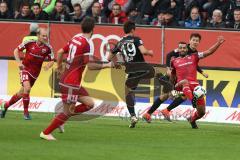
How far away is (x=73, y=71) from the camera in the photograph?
1440cm

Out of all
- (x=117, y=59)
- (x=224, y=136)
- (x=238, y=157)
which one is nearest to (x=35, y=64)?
(x=117, y=59)

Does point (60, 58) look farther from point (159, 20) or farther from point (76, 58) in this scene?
point (159, 20)

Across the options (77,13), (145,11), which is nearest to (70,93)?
(77,13)

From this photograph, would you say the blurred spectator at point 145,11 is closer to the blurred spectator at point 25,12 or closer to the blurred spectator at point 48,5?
the blurred spectator at point 48,5

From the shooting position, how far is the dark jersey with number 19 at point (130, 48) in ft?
57.8

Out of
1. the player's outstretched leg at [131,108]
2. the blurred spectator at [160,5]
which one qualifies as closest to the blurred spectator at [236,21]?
the blurred spectator at [160,5]

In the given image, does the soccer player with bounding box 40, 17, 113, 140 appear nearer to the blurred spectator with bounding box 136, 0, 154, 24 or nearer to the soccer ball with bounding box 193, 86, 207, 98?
the soccer ball with bounding box 193, 86, 207, 98

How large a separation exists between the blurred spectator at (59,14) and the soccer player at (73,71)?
9.27m

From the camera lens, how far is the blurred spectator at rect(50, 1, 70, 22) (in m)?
23.7

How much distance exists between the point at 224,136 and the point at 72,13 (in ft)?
31.3

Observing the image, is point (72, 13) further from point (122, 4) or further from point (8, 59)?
point (8, 59)

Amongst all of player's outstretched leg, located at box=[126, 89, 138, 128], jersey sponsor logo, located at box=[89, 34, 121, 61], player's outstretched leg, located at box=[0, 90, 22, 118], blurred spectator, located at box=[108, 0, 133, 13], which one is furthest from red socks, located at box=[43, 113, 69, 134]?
blurred spectator, located at box=[108, 0, 133, 13]

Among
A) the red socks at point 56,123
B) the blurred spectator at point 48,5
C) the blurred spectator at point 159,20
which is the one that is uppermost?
the blurred spectator at point 48,5

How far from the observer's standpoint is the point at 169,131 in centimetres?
1688
